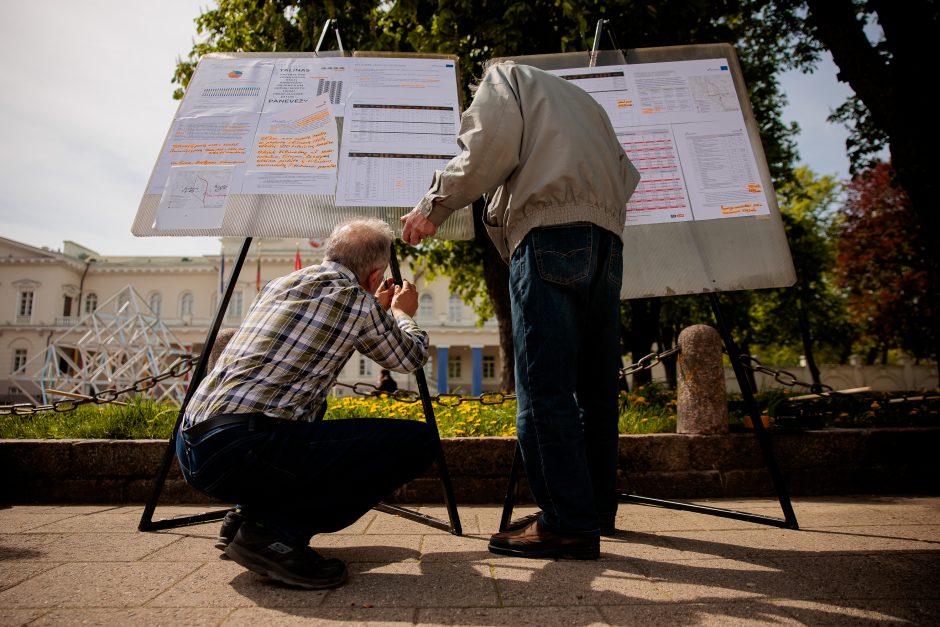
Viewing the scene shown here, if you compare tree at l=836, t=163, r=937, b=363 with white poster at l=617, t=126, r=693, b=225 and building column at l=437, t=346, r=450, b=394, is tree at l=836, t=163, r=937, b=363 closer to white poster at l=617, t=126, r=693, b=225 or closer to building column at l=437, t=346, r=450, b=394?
building column at l=437, t=346, r=450, b=394

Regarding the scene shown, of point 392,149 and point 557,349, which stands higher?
point 392,149

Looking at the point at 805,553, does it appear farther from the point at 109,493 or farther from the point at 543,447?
the point at 109,493

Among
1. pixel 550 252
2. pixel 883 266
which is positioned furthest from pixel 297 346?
pixel 883 266

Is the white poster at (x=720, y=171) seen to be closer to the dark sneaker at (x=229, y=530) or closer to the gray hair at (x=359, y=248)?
the gray hair at (x=359, y=248)

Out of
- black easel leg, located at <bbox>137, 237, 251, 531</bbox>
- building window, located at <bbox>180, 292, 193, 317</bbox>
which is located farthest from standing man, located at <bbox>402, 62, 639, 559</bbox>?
building window, located at <bbox>180, 292, 193, 317</bbox>

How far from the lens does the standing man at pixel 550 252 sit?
96.1 inches

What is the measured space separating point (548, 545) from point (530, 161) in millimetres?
1671

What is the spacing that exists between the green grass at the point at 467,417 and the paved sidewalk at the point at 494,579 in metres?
1.38

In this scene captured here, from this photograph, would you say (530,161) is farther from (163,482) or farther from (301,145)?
(163,482)

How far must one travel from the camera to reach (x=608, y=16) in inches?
269

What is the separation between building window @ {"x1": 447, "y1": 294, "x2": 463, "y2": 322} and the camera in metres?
46.1

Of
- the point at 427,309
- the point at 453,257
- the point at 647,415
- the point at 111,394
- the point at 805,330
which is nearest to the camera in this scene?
the point at 111,394

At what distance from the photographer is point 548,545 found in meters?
2.46

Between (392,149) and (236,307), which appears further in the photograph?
(236,307)
